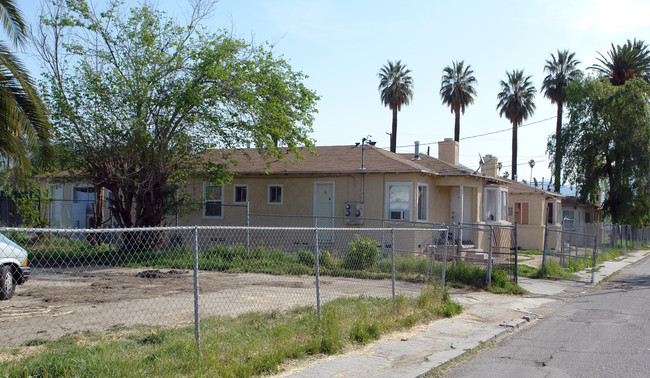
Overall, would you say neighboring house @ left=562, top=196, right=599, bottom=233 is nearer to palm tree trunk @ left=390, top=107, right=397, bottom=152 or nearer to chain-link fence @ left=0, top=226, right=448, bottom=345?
palm tree trunk @ left=390, top=107, right=397, bottom=152

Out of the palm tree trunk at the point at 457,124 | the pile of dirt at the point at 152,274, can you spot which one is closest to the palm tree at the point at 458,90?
the palm tree trunk at the point at 457,124

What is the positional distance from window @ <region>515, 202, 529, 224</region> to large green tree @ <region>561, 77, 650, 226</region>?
6624 mm

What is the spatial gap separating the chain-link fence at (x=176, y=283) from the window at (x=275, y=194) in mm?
5340

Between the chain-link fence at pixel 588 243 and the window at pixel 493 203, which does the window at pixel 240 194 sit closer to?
the window at pixel 493 203

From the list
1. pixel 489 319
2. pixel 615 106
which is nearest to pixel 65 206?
pixel 489 319

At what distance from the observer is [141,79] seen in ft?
55.6

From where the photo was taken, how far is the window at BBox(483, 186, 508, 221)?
1008 inches

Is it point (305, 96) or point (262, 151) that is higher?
point (305, 96)

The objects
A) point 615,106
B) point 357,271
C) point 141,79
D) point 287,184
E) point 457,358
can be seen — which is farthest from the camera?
point 615,106

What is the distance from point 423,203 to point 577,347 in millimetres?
13655

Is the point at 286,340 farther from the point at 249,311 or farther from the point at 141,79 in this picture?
the point at 141,79

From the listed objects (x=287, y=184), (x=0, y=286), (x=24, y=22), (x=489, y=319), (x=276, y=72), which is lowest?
(x=489, y=319)

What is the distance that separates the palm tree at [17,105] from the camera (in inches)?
384

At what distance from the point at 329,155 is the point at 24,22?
50.6ft
